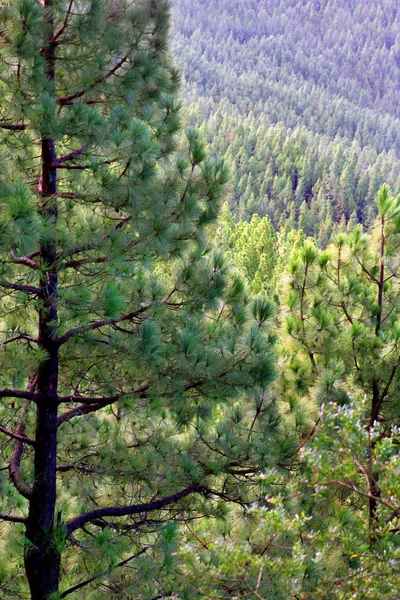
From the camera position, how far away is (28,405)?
15.3 feet

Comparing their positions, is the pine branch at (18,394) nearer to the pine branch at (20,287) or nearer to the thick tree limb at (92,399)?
the thick tree limb at (92,399)

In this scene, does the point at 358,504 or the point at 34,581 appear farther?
the point at 358,504

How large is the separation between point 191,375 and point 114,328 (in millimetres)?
551

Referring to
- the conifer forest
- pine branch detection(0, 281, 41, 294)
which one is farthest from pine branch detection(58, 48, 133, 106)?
pine branch detection(0, 281, 41, 294)

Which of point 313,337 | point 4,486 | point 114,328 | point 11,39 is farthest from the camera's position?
point 313,337

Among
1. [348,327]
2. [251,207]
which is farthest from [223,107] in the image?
[348,327]

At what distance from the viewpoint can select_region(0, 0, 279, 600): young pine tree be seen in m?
3.62

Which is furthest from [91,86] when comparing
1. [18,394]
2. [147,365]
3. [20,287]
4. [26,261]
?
[18,394]

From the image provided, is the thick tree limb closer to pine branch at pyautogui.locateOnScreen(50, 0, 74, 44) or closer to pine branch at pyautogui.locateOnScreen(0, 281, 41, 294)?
pine branch at pyautogui.locateOnScreen(0, 281, 41, 294)

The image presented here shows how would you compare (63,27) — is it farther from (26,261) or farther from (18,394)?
(18,394)

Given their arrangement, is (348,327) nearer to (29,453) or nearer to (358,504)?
(358,504)

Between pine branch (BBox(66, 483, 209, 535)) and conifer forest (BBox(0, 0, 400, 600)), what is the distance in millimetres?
11

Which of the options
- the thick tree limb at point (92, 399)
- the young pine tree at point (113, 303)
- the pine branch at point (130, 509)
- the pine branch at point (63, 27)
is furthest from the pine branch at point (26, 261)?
the pine branch at point (130, 509)

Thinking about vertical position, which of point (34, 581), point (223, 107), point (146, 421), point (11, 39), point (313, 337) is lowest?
point (34, 581)
